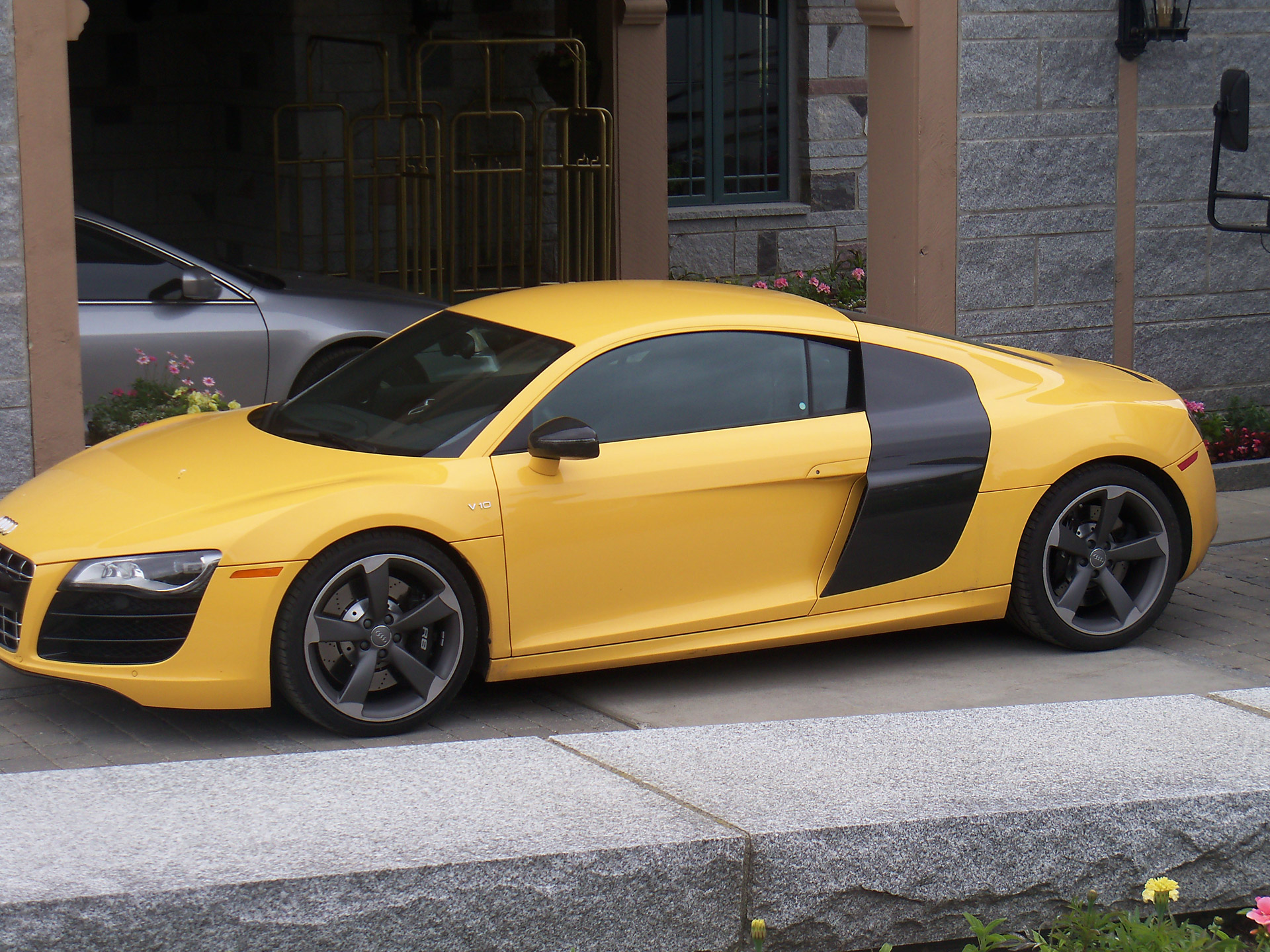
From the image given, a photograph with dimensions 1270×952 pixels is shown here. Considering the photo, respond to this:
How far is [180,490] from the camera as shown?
522 centimetres

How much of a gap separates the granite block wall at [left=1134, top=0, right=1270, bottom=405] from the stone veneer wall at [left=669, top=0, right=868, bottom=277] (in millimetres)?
5890

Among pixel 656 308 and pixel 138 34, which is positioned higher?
pixel 138 34

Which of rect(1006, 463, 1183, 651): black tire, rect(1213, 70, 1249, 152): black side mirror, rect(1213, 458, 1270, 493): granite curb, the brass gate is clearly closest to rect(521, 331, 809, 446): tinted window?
rect(1006, 463, 1183, 651): black tire

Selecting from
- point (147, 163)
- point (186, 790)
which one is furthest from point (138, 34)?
point (186, 790)

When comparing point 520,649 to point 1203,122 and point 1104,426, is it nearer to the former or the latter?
point 1104,426

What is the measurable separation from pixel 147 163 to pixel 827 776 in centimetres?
1234

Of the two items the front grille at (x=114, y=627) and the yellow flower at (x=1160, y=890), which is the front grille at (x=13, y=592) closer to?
the front grille at (x=114, y=627)

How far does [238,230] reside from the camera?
14.7m

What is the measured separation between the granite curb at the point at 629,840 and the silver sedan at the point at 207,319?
4.67 metres

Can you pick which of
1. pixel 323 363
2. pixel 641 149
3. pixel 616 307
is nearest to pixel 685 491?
pixel 616 307

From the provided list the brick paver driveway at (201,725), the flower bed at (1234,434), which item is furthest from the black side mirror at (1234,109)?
the brick paver driveway at (201,725)

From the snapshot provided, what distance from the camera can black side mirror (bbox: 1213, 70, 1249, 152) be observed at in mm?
8484

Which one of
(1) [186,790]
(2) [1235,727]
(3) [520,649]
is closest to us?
(1) [186,790]

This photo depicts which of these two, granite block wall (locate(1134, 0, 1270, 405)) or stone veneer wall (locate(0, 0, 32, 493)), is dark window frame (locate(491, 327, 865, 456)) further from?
granite block wall (locate(1134, 0, 1270, 405))
